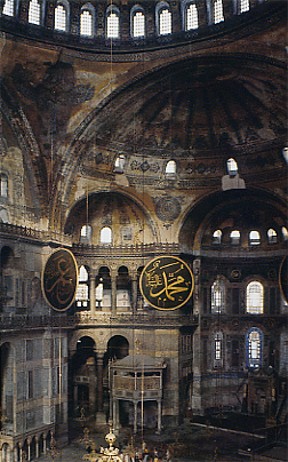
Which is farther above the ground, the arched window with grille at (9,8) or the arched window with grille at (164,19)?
the arched window with grille at (164,19)

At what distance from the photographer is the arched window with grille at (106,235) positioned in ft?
113

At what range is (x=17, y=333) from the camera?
85.5ft

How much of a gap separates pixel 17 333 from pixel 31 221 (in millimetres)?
5243

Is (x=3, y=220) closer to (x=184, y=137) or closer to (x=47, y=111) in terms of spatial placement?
(x=47, y=111)

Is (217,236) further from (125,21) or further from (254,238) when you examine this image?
(125,21)

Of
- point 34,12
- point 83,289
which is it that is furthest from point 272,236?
point 34,12

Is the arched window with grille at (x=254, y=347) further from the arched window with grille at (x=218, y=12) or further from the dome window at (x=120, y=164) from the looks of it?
the arched window with grille at (x=218, y=12)

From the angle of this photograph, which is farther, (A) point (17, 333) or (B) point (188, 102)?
(B) point (188, 102)

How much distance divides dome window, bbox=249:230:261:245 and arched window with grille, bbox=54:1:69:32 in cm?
1623

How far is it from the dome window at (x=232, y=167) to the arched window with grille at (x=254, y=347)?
985 centimetres

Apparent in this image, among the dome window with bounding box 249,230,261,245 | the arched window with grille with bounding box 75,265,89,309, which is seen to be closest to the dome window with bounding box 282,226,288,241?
the dome window with bounding box 249,230,261,245

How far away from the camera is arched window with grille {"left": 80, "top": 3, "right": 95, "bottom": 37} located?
90.5 feet

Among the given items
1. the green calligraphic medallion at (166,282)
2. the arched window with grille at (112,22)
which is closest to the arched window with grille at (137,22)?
the arched window with grille at (112,22)

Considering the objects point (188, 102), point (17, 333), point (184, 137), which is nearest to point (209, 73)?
point (188, 102)
